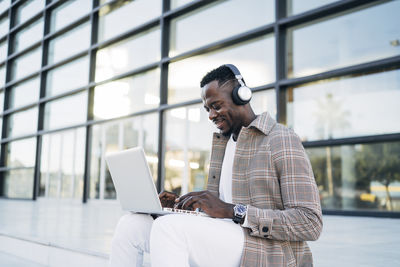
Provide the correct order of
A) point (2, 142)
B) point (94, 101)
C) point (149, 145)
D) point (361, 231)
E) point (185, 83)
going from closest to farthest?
point (361, 231)
point (185, 83)
point (149, 145)
point (94, 101)
point (2, 142)

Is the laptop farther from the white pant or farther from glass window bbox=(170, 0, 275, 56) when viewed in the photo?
glass window bbox=(170, 0, 275, 56)

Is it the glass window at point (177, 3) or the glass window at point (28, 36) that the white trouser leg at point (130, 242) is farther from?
the glass window at point (28, 36)

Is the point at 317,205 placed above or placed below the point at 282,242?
above

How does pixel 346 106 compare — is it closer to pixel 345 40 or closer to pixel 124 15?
pixel 345 40

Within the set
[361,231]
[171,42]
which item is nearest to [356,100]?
[361,231]

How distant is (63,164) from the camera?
11523mm

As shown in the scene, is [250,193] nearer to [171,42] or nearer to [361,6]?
[361,6]

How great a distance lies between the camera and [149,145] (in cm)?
948

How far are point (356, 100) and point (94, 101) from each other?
21.1 ft

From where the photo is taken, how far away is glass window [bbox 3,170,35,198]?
12.4 meters

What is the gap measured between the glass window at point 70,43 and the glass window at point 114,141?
242 centimetres

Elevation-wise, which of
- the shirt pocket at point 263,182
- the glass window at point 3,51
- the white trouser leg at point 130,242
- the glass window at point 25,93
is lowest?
the white trouser leg at point 130,242

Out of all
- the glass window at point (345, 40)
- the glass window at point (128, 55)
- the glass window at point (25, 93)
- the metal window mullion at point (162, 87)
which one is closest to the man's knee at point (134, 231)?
the glass window at point (345, 40)

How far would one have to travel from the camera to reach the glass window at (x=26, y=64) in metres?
12.8
